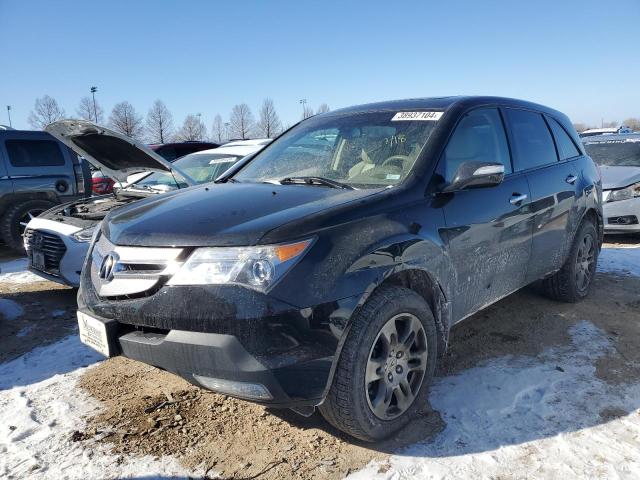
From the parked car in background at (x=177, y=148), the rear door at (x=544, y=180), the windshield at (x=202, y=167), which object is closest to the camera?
the rear door at (x=544, y=180)

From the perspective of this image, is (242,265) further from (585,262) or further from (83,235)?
(585,262)

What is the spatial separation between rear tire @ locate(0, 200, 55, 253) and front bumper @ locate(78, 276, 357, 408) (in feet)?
20.5

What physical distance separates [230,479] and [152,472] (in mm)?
386

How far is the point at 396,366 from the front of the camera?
2.58 m

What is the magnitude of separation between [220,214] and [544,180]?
8.63 ft

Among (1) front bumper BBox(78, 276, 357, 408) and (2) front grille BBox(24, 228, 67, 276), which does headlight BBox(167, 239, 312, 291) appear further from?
(2) front grille BBox(24, 228, 67, 276)

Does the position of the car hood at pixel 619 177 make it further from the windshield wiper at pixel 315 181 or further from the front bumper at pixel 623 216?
the windshield wiper at pixel 315 181

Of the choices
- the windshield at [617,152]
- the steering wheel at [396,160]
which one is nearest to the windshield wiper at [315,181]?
the steering wheel at [396,160]

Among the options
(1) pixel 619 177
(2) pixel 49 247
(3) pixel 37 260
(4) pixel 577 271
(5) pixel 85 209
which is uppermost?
(5) pixel 85 209

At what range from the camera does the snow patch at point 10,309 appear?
4684mm

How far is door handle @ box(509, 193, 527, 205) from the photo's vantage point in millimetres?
3394

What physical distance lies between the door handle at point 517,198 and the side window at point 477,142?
0.63 feet

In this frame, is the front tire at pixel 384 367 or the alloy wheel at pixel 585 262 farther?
the alloy wheel at pixel 585 262

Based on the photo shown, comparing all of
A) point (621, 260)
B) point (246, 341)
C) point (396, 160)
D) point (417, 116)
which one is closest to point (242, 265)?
point (246, 341)
